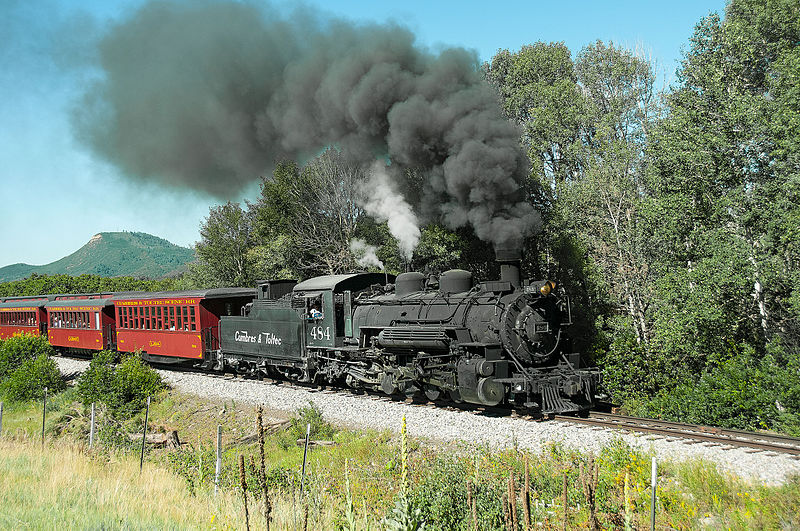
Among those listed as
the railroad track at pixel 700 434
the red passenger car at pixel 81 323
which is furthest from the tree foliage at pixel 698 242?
the red passenger car at pixel 81 323

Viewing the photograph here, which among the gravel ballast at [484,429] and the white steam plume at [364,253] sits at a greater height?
the white steam plume at [364,253]

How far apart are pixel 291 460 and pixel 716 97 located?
1197cm

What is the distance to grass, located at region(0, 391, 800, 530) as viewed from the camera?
5363 mm

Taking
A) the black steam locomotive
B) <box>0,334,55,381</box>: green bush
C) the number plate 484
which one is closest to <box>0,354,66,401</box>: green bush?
<box>0,334,55,381</box>: green bush

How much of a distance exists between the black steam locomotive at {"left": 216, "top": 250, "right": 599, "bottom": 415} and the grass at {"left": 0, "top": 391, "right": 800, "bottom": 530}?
217 cm

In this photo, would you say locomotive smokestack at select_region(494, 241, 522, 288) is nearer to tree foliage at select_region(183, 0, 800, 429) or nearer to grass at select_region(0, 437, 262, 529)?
tree foliage at select_region(183, 0, 800, 429)

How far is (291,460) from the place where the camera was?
366 inches

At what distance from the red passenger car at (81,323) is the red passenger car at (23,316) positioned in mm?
784

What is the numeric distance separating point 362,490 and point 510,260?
257 inches

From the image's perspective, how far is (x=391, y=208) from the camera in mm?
21266

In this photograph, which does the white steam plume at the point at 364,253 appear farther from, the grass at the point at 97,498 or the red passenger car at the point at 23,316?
the red passenger car at the point at 23,316

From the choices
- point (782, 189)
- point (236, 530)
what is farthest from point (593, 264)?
point (236, 530)

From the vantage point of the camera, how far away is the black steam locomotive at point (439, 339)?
10.7 metres

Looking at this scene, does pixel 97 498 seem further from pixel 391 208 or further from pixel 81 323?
pixel 81 323
